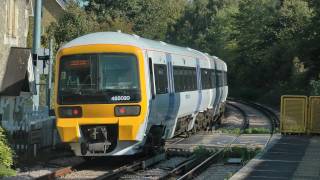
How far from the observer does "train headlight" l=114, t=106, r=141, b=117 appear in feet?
47.1

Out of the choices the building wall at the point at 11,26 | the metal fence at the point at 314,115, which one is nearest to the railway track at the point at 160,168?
the metal fence at the point at 314,115

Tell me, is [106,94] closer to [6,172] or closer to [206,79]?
[6,172]

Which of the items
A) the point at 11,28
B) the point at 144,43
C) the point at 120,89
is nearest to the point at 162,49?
the point at 144,43

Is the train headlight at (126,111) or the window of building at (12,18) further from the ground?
the window of building at (12,18)

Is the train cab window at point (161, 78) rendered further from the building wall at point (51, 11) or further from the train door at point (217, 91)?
the building wall at point (51, 11)

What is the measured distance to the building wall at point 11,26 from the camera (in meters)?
24.2

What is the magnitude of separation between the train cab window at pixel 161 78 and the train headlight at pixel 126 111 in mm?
1495

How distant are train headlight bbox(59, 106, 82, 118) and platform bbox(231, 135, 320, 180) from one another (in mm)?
3824

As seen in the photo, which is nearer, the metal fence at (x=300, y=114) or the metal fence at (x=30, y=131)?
the metal fence at (x=30, y=131)

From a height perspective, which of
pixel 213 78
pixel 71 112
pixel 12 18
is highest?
pixel 12 18

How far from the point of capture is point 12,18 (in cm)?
2566

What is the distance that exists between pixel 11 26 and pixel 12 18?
342 mm

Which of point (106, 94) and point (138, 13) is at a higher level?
point (138, 13)

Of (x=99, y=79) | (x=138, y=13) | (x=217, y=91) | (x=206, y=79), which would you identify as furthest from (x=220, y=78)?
(x=138, y=13)
